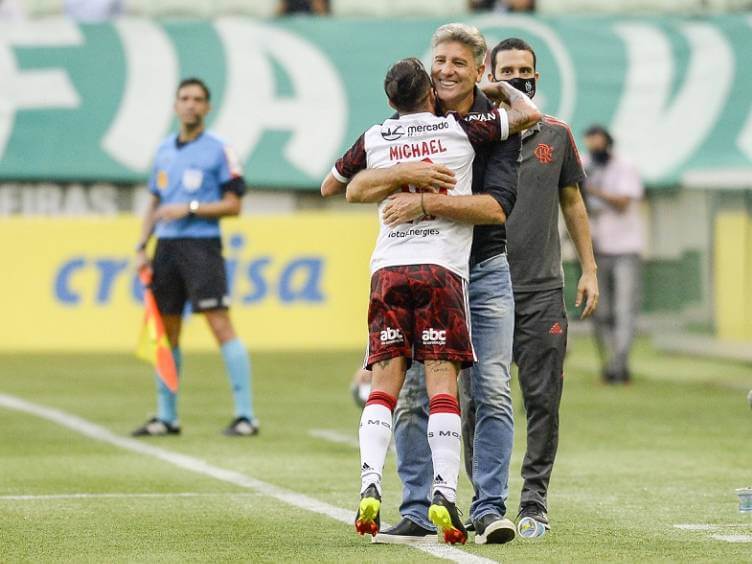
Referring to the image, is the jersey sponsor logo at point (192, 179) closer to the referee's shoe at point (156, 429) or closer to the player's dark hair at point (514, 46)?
the referee's shoe at point (156, 429)

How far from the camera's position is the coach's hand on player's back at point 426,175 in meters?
7.04

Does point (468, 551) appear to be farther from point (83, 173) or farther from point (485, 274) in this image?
point (83, 173)

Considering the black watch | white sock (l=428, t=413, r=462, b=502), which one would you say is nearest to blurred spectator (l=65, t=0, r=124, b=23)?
the black watch

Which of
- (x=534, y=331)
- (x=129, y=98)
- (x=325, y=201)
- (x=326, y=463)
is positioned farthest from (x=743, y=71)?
(x=534, y=331)

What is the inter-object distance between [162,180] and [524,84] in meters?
4.76

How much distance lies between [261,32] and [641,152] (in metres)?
4.54

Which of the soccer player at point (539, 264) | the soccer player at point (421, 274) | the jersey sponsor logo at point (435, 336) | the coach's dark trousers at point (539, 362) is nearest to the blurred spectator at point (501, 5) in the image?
the soccer player at point (539, 264)

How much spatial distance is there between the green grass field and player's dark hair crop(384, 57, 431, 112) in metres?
1.66

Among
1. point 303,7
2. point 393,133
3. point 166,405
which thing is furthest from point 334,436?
point 303,7

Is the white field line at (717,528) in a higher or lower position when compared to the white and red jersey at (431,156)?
lower

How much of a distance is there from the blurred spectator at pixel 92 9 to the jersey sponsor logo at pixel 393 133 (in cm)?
1533

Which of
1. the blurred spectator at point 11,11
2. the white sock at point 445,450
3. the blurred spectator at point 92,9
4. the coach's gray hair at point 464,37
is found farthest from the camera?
the blurred spectator at point 92,9

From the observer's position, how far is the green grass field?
716 cm

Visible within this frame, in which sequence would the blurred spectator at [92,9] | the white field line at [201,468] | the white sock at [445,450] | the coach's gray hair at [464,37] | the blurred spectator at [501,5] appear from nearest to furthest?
the white sock at [445,450] → the white field line at [201,468] → the coach's gray hair at [464,37] → the blurred spectator at [92,9] → the blurred spectator at [501,5]
